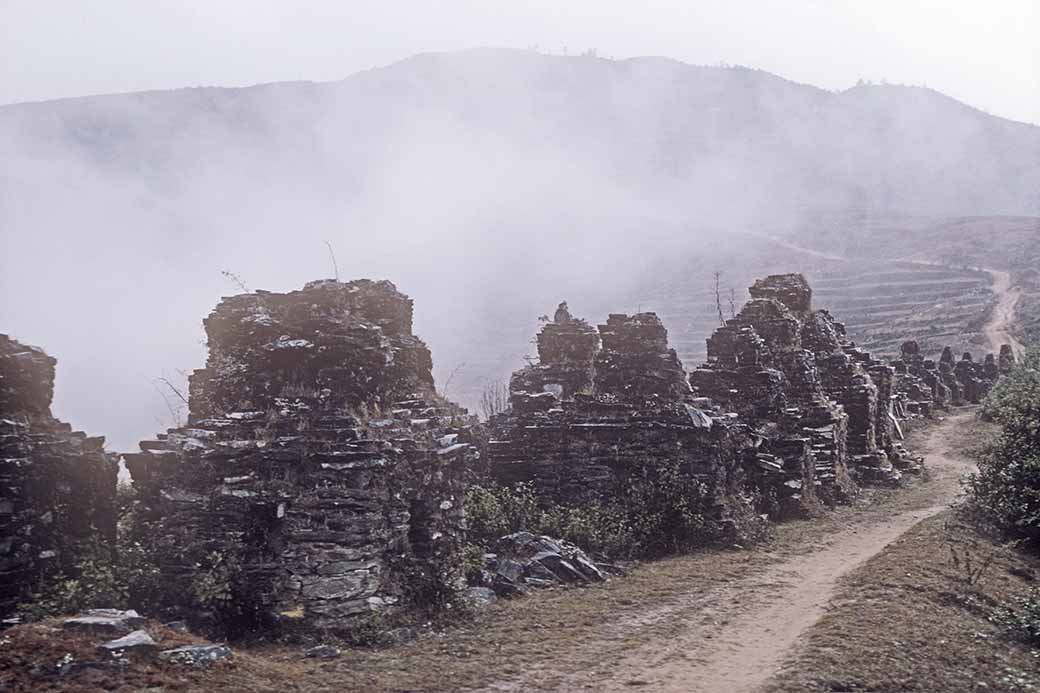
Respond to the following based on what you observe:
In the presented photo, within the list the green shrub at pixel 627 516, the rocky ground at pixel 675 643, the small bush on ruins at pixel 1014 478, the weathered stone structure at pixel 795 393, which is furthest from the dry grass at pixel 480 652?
the weathered stone structure at pixel 795 393

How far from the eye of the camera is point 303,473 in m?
11.0

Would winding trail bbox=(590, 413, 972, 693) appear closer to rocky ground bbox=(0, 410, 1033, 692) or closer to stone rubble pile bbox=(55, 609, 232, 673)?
rocky ground bbox=(0, 410, 1033, 692)

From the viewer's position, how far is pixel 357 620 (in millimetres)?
10305

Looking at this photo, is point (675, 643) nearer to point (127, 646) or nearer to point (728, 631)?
point (728, 631)

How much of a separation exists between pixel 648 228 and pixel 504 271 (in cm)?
2941

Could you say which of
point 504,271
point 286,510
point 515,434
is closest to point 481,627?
point 286,510

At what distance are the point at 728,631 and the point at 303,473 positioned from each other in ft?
19.0

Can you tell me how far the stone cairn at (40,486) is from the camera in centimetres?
973

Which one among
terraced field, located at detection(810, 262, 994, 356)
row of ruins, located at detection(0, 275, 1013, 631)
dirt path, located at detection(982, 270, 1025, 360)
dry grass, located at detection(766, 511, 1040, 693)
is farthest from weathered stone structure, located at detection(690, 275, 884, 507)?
terraced field, located at detection(810, 262, 994, 356)

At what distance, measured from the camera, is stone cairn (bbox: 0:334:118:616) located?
9727mm

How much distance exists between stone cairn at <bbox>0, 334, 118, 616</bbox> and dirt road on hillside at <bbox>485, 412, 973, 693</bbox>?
5.33 metres

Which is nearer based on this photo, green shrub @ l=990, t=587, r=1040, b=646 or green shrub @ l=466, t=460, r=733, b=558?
green shrub @ l=990, t=587, r=1040, b=646

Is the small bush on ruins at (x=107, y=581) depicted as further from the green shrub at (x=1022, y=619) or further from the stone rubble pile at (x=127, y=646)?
the green shrub at (x=1022, y=619)

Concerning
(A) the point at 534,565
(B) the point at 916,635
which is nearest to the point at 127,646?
(A) the point at 534,565
